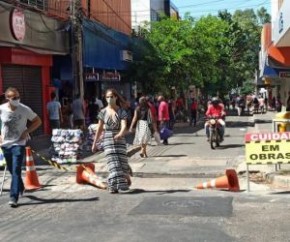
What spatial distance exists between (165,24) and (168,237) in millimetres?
27608

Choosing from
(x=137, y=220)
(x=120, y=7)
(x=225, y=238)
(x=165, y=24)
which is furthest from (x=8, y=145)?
(x=120, y=7)

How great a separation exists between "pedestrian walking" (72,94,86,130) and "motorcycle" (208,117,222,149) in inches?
179

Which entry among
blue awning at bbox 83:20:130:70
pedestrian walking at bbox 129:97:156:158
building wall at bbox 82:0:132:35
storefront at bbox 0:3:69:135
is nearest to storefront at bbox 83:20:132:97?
blue awning at bbox 83:20:130:70

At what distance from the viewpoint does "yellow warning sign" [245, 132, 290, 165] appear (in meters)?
10.5

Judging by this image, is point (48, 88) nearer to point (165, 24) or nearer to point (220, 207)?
point (165, 24)

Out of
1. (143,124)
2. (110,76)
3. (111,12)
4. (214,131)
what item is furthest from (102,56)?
(143,124)

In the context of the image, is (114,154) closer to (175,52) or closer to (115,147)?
(115,147)

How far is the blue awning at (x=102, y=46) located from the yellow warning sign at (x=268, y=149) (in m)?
16.1

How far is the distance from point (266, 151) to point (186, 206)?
225 centimetres

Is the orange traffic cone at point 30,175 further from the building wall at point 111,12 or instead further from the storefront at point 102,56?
the building wall at point 111,12

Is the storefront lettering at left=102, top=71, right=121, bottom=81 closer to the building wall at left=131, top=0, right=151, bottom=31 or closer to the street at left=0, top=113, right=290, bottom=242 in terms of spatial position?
the street at left=0, top=113, right=290, bottom=242

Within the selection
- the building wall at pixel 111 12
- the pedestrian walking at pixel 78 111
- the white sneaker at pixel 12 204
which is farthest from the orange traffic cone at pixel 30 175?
the building wall at pixel 111 12

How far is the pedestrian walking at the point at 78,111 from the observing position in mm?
20969

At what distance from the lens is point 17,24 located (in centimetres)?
1942
